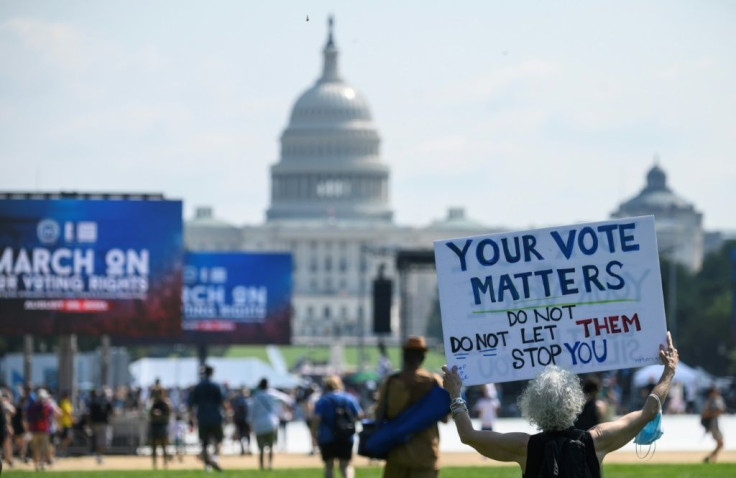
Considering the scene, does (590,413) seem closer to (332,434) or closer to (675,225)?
(332,434)

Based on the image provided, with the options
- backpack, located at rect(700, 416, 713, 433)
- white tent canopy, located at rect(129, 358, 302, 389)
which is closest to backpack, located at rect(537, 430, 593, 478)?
backpack, located at rect(700, 416, 713, 433)

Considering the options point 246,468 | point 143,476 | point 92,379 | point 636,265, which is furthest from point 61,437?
point 92,379

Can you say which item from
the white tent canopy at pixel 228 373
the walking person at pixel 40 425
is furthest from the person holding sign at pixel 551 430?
the white tent canopy at pixel 228 373

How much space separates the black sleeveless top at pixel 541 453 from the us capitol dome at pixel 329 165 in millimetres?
183571

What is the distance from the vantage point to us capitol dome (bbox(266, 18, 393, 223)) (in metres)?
192

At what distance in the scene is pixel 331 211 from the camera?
192 metres

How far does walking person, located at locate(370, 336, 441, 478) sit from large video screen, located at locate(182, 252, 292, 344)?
38056mm

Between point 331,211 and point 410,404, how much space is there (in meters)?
181

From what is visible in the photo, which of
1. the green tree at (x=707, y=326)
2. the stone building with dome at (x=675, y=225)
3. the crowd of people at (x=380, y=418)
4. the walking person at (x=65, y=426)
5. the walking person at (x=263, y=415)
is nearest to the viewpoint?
the crowd of people at (x=380, y=418)

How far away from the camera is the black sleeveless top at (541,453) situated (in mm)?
7301

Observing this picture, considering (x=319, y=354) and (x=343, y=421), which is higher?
(x=319, y=354)

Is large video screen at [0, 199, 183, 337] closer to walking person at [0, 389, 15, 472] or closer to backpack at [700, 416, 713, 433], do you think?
walking person at [0, 389, 15, 472]

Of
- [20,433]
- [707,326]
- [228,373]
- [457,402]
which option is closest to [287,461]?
[20,433]

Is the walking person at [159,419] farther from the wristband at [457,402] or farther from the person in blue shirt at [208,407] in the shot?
the wristband at [457,402]
